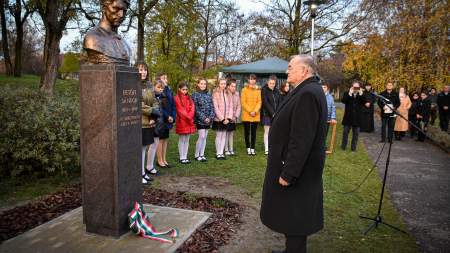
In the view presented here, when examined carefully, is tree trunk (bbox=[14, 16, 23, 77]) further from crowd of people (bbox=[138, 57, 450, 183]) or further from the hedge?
the hedge

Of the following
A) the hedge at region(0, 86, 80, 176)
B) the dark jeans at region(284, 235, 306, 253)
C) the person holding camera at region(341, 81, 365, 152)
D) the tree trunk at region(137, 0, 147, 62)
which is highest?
the tree trunk at region(137, 0, 147, 62)

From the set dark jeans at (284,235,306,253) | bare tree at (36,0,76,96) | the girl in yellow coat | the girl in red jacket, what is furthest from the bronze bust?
bare tree at (36,0,76,96)

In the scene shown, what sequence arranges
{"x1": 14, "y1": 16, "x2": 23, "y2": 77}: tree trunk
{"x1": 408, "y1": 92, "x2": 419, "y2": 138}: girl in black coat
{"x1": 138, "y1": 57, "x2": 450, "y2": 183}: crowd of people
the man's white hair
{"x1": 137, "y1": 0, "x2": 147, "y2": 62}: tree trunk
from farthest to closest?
1. {"x1": 14, "y1": 16, "x2": 23, "y2": 77}: tree trunk
2. {"x1": 137, "y1": 0, "x2": 147, "y2": 62}: tree trunk
3. {"x1": 408, "y1": 92, "x2": 419, "y2": 138}: girl in black coat
4. {"x1": 138, "y1": 57, "x2": 450, "y2": 183}: crowd of people
5. the man's white hair

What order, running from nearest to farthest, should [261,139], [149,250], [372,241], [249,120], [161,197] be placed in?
[149,250] < [372,241] < [161,197] < [249,120] < [261,139]

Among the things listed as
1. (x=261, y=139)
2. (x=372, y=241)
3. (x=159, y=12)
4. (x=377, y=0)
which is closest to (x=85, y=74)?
(x=372, y=241)

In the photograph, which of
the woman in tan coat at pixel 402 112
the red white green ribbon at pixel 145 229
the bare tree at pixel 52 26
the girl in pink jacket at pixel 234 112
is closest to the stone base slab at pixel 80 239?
the red white green ribbon at pixel 145 229

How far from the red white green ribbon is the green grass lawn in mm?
1665

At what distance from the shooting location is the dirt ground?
158 inches

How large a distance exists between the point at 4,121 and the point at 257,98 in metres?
5.82

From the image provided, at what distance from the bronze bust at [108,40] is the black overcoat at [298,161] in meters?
2.05

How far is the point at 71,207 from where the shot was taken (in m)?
5.11

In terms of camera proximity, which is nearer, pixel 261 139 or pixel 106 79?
pixel 106 79

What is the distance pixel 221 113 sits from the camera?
845 cm

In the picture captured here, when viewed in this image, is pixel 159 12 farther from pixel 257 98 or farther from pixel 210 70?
pixel 257 98
